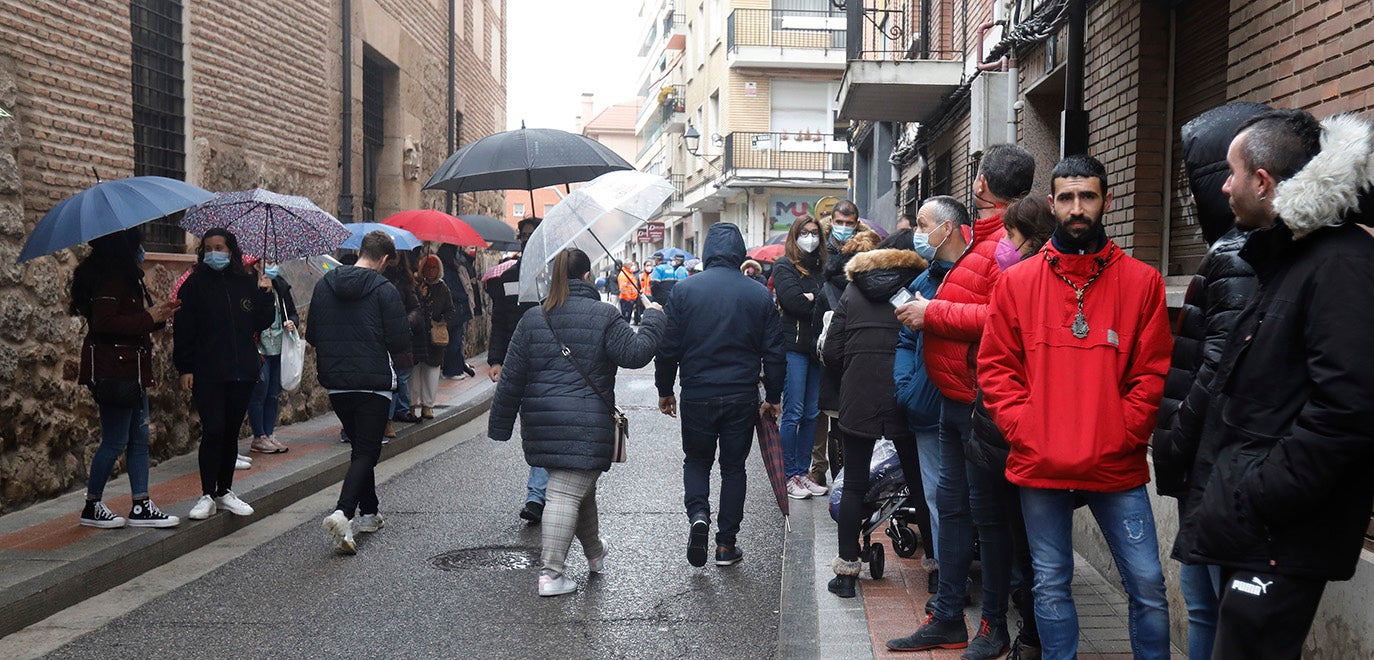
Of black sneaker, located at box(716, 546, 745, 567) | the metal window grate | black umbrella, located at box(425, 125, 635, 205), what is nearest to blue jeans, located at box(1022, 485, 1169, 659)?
black sneaker, located at box(716, 546, 745, 567)

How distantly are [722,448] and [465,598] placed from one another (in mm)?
1576

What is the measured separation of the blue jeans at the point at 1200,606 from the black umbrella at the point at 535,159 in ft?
20.6

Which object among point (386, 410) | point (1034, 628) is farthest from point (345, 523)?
point (1034, 628)

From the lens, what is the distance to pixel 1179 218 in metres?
6.73

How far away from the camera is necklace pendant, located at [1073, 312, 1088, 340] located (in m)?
3.70

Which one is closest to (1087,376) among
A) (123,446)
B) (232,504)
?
(123,446)

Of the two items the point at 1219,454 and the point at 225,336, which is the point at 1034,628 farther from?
the point at 225,336

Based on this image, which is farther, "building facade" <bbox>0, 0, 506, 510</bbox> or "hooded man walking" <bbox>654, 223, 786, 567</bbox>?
"building facade" <bbox>0, 0, 506, 510</bbox>

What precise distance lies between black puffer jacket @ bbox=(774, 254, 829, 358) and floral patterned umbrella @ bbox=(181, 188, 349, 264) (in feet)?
10.1

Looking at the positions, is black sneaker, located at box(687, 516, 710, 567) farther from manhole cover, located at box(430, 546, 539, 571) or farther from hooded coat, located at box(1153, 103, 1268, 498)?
hooded coat, located at box(1153, 103, 1268, 498)

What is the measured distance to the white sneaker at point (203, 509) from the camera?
284 inches

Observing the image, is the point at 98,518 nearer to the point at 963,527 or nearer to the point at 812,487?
the point at 812,487

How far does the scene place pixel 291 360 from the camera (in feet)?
30.5

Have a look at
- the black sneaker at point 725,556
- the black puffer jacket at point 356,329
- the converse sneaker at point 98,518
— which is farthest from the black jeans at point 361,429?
the black sneaker at point 725,556
